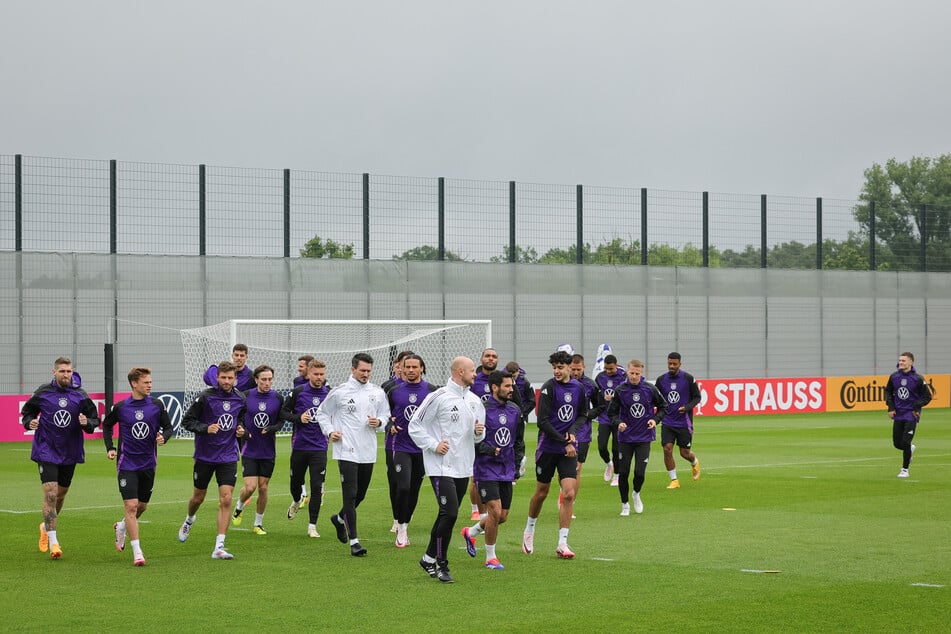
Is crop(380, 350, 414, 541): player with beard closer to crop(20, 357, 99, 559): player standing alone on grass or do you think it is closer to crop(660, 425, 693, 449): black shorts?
crop(20, 357, 99, 559): player standing alone on grass

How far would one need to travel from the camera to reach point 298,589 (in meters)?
11.3

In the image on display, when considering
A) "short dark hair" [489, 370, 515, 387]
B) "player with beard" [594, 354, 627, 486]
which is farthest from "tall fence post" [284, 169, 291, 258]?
"short dark hair" [489, 370, 515, 387]

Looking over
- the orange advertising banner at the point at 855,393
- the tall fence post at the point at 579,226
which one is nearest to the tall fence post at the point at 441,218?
the tall fence post at the point at 579,226

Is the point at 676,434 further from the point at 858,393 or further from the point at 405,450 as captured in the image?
the point at 858,393

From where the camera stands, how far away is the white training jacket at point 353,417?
14.1m

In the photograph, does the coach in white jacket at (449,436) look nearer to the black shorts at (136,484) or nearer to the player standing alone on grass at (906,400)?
the black shorts at (136,484)

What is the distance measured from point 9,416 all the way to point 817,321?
2787 cm

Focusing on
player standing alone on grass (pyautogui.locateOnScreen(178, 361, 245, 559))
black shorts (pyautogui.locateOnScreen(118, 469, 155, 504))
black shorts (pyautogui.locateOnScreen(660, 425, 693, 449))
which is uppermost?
player standing alone on grass (pyautogui.locateOnScreen(178, 361, 245, 559))

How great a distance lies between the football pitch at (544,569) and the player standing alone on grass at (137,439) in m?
0.69

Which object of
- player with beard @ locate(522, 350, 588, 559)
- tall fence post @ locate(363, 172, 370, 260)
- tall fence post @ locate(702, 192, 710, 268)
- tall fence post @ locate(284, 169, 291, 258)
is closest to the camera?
player with beard @ locate(522, 350, 588, 559)

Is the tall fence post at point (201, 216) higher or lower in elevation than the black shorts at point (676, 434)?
higher

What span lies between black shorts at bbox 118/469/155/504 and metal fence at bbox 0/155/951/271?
925 inches

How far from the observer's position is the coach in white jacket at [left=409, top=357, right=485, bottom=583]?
11914mm

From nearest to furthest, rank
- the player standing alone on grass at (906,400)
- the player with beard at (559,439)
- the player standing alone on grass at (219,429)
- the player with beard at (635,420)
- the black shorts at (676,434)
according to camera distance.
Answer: the player with beard at (559,439) < the player standing alone on grass at (219,429) < the player with beard at (635,420) < the black shorts at (676,434) < the player standing alone on grass at (906,400)
